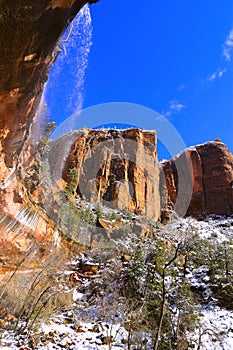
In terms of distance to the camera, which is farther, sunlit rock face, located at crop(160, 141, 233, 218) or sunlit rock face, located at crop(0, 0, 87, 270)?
sunlit rock face, located at crop(160, 141, 233, 218)

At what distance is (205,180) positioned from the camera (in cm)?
4484

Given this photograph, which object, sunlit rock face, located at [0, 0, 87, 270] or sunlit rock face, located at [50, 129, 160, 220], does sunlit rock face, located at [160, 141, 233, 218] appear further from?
Answer: sunlit rock face, located at [0, 0, 87, 270]

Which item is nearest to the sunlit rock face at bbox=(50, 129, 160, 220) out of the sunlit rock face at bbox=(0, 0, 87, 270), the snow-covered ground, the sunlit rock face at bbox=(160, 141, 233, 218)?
the sunlit rock face at bbox=(160, 141, 233, 218)

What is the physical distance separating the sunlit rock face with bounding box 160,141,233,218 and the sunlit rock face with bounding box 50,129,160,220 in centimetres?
381

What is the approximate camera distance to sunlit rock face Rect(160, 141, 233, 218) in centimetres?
4144

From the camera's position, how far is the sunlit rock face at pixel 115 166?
33.5 m

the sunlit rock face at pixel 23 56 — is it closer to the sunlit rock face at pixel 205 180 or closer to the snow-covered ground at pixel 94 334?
the snow-covered ground at pixel 94 334

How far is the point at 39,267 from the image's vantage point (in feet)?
42.3

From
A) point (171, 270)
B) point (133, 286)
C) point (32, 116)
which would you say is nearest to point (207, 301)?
point (171, 270)

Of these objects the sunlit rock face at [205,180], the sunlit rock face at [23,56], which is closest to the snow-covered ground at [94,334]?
the sunlit rock face at [23,56]

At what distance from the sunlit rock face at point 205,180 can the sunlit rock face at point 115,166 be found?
381 cm

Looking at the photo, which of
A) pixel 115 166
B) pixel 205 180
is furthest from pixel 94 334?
pixel 205 180

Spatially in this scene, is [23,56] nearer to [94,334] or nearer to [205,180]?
[94,334]

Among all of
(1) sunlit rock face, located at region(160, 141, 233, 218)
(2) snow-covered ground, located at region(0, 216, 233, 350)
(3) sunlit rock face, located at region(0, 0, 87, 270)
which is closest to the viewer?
(3) sunlit rock face, located at region(0, 0, 87, 270)
